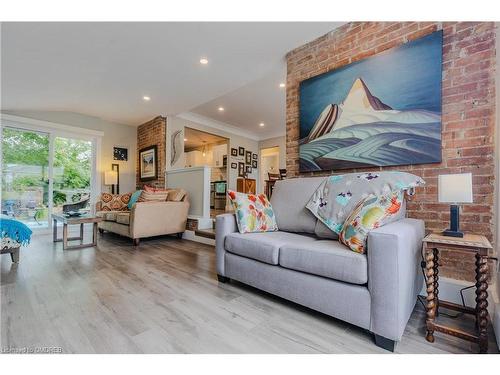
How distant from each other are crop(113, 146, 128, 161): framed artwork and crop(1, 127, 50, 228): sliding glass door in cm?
122

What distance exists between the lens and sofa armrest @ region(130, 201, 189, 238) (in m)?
3.47

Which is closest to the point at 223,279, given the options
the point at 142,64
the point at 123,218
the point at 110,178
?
the point at 123,218

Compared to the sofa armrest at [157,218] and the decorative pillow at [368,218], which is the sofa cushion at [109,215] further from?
the decorative pillow at [368,218]

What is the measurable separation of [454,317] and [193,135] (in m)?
6.43

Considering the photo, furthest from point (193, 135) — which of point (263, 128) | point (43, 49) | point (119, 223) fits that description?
point (43, 49)

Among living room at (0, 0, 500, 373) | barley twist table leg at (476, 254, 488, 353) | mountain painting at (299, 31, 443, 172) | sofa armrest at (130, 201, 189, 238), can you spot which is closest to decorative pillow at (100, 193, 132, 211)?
living room at (0, 0, 500, 373)

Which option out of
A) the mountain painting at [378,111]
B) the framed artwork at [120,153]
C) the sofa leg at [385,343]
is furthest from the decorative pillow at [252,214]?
the framed artwork at [120,153]

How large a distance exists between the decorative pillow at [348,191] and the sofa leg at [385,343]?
70cm

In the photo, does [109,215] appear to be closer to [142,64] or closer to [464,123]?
[142,64]

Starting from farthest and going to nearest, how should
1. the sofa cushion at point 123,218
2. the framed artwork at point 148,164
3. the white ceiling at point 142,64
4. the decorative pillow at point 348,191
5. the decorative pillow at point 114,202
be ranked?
the framed artwork at point 148,164 < the decorative pillow at point 114,202 < the sofa cushion at point 123,218 < the white ceiling at point 142,64 < the decorative pillow at point 348,191

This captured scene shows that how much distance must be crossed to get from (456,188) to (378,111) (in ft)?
3.40

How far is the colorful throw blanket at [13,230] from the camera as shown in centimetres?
234

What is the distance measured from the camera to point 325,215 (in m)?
1.88

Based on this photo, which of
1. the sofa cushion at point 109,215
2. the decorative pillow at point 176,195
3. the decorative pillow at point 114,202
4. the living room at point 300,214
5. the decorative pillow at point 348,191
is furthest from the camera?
the decorative pillow at point 114,202
